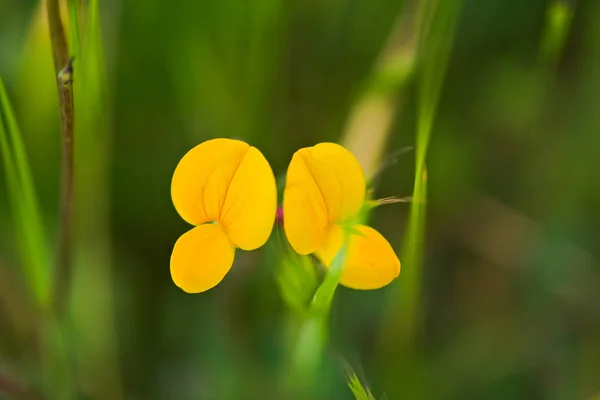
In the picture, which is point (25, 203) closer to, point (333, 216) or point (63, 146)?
point (63, 146)

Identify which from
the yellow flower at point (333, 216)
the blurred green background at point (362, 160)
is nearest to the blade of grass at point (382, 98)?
the blurred green background at point (362, 160)

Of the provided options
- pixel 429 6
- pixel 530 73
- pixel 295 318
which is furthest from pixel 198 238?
pixel 530 73

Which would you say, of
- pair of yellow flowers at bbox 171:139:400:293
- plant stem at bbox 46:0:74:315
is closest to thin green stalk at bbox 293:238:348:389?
pair of yellow flowers at bbox 171:139:400:293

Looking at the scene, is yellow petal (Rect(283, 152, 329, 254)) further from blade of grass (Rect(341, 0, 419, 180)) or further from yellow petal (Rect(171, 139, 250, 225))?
blade of grass (Rect(341, 0, 419, 180))

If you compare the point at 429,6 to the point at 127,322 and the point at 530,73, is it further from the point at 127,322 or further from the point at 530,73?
the point at 127,322

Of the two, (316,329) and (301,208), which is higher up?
(301,208)

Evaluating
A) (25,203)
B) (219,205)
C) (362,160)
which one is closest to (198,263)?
(219,205)
